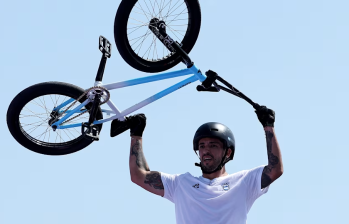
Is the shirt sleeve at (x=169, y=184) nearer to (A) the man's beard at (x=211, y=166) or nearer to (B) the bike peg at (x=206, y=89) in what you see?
(A) the man's beard at (x=211, y=166)

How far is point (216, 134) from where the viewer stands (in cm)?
756

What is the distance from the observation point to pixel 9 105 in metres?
9.83

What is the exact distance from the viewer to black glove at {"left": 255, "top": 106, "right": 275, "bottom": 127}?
7.47 meters

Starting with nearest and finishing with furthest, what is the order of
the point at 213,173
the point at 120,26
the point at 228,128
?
the point at 213,173 → the point at 228,128 → the point at 120,26

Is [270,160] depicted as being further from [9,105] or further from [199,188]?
[9,105]

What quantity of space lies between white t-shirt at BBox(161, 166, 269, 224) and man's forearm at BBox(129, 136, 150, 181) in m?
0.38

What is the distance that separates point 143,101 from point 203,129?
85.3 inches

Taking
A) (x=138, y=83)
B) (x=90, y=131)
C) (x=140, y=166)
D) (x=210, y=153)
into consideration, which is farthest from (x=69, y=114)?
(x=210, y=153)

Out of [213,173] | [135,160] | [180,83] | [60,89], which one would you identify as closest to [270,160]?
[213,173]

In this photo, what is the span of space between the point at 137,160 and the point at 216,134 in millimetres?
1042

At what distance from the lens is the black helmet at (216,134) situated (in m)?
7.59

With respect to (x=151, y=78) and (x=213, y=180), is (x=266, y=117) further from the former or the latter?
(x=151, y=78)

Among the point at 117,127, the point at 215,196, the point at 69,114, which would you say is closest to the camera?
the point at 215,196

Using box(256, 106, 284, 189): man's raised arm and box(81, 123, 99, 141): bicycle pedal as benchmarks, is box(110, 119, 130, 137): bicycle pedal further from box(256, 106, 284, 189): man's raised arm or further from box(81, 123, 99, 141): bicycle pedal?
box(256, 106, 284, 189): man's raised arm
